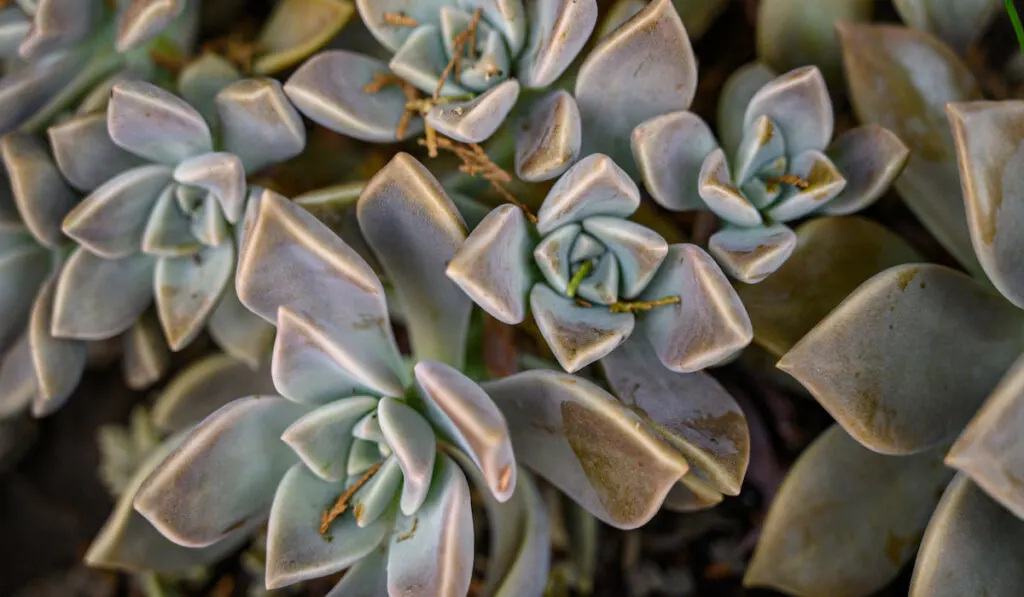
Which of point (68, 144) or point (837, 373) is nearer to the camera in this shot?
point (837, 373)

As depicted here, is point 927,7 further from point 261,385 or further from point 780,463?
point 261,385

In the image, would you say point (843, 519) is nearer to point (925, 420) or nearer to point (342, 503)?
point (925, 420)

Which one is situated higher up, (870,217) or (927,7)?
(927,7)

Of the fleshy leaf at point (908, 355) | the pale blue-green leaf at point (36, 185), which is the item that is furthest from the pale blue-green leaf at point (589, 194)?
the pale blue-green leaf at point (36, 185)

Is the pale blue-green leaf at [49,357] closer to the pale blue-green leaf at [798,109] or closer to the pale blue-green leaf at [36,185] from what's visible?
the pale blue-green leaf at [36,185]

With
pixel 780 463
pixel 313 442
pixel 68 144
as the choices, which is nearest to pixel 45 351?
pixel 68 144

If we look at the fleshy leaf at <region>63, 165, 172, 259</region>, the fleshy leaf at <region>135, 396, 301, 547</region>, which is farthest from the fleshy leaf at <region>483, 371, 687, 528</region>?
the fleshy leaf at <region>63, 165, 172, 259</region>

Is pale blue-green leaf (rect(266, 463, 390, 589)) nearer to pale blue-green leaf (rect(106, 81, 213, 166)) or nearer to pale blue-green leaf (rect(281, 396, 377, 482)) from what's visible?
pale blue-green leaf (rect(281, 396, 377, 482))
